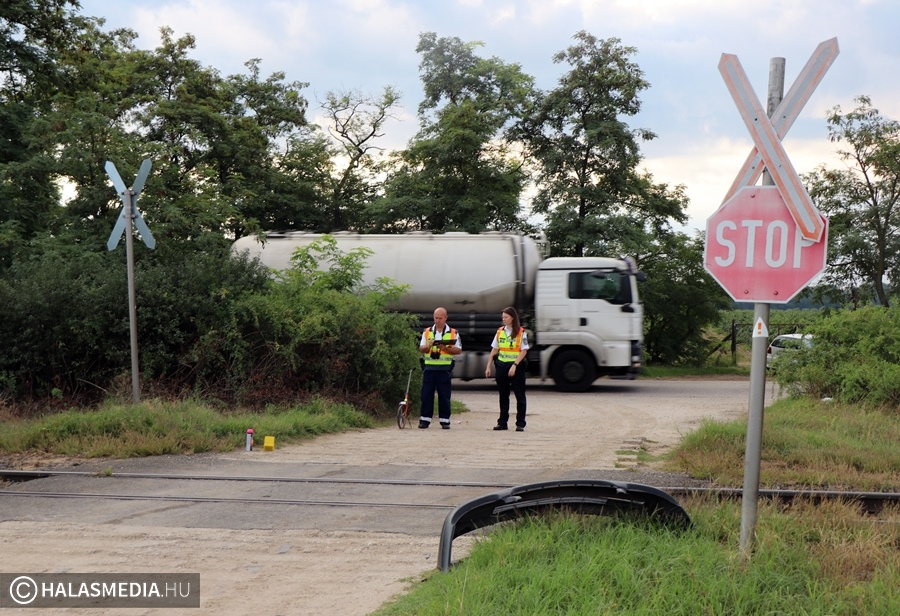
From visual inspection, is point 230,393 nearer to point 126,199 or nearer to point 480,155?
point 126,199

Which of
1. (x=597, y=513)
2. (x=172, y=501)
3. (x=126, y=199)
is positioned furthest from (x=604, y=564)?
(x=126, y=199)

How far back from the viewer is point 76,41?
Result: 24797 millimetres

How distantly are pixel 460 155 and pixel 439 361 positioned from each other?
18.5 metres

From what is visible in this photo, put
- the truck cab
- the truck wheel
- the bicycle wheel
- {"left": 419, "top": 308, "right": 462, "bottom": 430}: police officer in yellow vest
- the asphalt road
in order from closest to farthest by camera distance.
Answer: the asphalt road < {"left": 419, "top": 308, "right": 462, "bottom": 430}: police officer in yellow vest < the bicycle wheel < the truck cab < the truck wheel

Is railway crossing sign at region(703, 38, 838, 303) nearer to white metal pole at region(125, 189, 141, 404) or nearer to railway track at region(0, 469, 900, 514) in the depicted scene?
railway track at region(0, 469, 900, 514)

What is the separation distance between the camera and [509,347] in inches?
534

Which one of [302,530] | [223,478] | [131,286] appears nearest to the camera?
[302,530]

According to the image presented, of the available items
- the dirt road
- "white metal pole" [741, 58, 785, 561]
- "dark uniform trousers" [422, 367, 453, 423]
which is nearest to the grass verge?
"white metal pole" [741, 58, 785, 561]

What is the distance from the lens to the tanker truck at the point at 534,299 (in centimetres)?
2303

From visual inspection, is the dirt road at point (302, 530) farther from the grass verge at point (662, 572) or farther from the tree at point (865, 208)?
the tree at point (865, 208)

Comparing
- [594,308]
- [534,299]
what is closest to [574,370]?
[594,308]

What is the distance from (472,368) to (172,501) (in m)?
15.8

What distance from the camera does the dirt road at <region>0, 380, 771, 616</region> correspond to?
539 centimetres

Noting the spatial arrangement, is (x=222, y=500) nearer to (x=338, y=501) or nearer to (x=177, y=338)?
(x=338, y=501)
